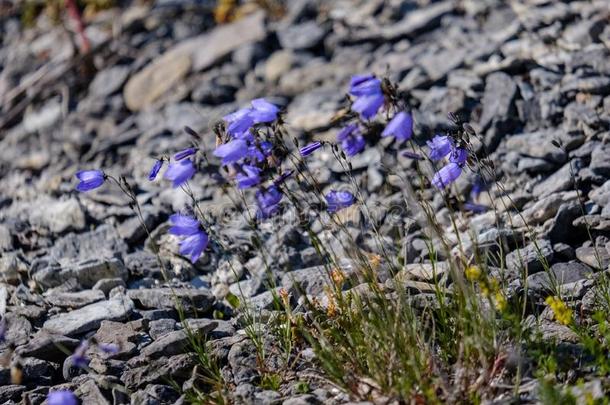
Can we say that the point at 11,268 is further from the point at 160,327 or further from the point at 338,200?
the point at 338,200

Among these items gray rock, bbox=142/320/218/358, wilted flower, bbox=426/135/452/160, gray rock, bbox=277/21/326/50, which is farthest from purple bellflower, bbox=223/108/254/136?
gray rock, bbox=277/21/326/50

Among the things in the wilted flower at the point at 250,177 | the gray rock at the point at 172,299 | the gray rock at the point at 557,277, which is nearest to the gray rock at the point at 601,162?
the gray rock at the point at 557,277

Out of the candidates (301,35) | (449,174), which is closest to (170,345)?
(449,174)

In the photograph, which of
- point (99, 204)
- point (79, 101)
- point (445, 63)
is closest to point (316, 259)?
point (99, 204)

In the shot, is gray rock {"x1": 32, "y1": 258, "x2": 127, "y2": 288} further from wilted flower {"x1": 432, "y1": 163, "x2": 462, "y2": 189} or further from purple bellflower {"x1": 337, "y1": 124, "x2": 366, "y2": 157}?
wilted flower {"x1": 432, "y1": 163, "x2": 462, "y2": 189}

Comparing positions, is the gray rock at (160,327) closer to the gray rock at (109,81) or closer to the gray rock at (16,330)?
the gray rock at (16,330)
